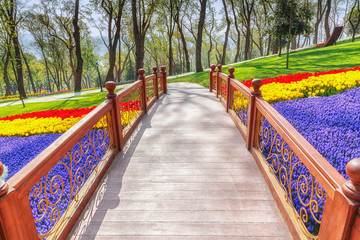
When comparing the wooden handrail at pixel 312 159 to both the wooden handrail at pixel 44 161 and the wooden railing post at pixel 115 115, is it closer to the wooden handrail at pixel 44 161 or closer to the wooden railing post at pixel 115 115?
the wooden handrail at pixel 44 161

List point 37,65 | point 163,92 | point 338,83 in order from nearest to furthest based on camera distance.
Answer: point 338,83 → point 163,92 → point 37,65

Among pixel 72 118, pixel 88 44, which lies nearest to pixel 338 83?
pixel 72 118

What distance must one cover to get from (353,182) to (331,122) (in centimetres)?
370

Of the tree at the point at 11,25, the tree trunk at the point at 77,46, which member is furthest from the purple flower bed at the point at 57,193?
the tree trunk at the point at 77,46

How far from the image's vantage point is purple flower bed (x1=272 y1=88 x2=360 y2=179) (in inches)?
138

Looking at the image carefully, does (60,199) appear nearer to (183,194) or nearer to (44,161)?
(44,161)

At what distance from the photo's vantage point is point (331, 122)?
4504mm

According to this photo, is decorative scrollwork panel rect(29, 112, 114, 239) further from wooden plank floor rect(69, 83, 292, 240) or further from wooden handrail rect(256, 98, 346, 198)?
wooden handrail rect(256, 98, 346, 198)

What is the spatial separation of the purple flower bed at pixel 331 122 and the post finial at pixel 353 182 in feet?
6.66

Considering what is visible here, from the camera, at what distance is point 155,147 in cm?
450

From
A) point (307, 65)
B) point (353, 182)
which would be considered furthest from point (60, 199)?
point (307, 65)

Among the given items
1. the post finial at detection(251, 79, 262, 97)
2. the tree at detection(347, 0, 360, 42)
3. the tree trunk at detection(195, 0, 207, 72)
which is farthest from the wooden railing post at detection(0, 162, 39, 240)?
the tree at detection(347, 0, 360, 42)

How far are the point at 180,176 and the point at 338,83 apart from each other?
19.1 ft

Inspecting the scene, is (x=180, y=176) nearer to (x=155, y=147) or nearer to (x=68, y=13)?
(x=155, y=147)
